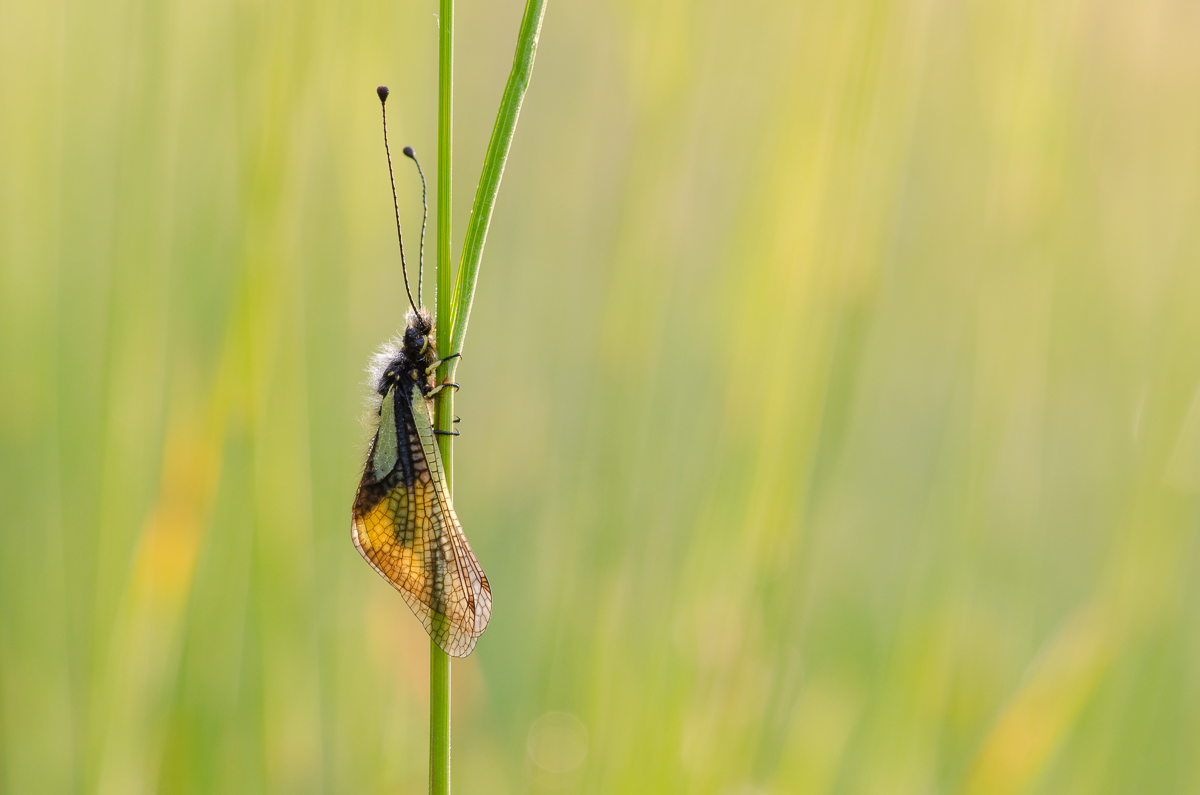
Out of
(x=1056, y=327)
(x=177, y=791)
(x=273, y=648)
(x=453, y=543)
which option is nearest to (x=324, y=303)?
(x=273, y=648)

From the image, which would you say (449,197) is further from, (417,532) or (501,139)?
(417,532)

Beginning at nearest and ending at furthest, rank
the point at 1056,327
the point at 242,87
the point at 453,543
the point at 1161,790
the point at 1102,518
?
the point at 453,543 → the point at 242,87 → the point at 1161,790 → the point at 1102,518 → the point at 1056,327

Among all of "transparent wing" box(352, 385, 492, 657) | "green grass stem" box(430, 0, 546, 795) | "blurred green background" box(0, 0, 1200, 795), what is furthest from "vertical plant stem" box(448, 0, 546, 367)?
"blurred green background" box(0, 0, 1200, 795)

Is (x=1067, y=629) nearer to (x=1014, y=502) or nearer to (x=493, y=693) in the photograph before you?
(x=1014, y=502)

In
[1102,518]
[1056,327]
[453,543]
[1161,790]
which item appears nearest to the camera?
[453,543]

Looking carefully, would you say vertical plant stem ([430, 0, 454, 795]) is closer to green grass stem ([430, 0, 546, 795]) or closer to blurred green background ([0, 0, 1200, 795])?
green grass stem ([430, 0, 546, 795])

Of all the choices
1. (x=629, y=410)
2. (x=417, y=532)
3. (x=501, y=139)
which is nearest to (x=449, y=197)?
(x=501, y=139)

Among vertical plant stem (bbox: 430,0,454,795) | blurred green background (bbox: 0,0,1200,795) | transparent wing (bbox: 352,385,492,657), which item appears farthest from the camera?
blurred green background (bbox: 0,0,1200,795)
